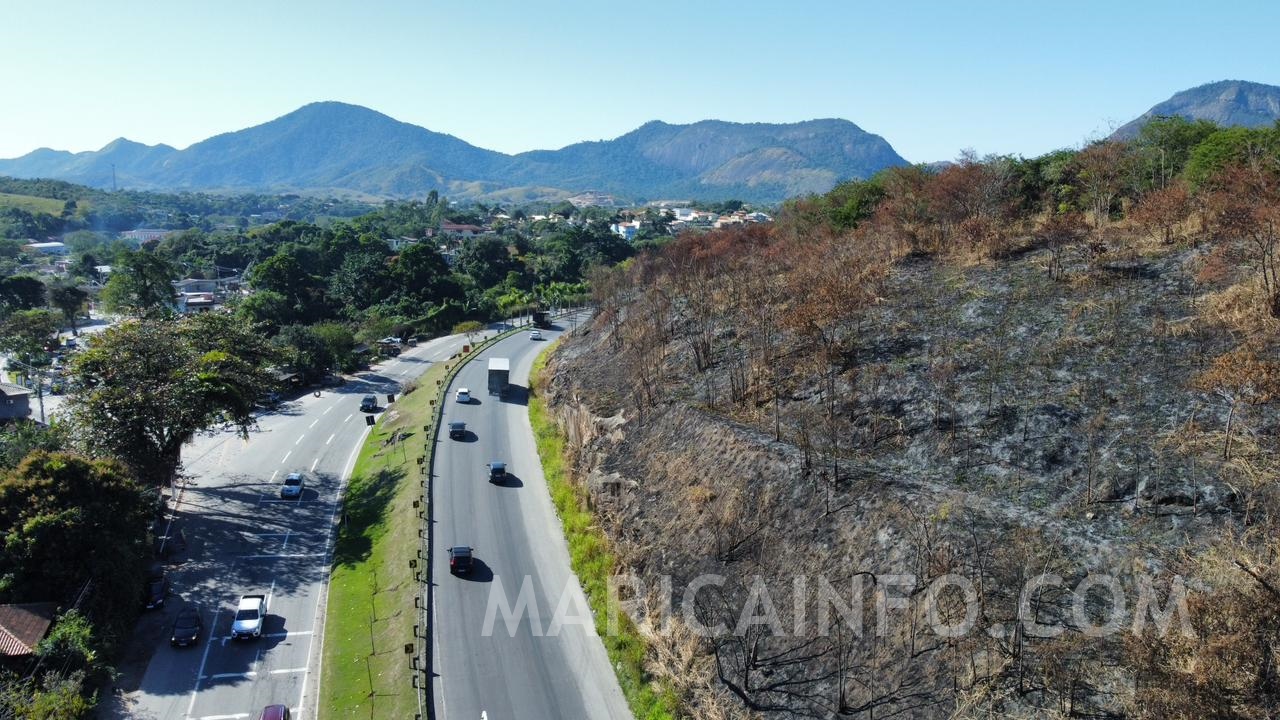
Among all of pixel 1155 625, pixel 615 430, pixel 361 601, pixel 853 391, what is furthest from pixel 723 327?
pixel 1155 625

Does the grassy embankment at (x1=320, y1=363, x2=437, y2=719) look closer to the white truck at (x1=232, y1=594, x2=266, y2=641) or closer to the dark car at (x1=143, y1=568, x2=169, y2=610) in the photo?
the white truck at (x1=232, y1=594, x2=266, y2=641)

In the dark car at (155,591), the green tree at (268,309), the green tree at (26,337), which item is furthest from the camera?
the green tree at (268,309)

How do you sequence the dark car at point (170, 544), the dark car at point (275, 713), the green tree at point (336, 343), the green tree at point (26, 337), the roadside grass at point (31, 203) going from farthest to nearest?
the roadside grass at point (31, 203), the green tree at point (336, 343), the green tree at point (26, 337), the dark car at point (170, 544), the dark car at point (275, 713)

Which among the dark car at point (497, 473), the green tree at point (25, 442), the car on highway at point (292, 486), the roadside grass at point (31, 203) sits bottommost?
the car on highway at point (292, 486)

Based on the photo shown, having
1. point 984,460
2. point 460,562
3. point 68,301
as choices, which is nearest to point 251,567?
Result: point 460,562

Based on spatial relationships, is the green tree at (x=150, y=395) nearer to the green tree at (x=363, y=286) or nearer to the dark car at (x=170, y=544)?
the dark car at (x=170, y=544)

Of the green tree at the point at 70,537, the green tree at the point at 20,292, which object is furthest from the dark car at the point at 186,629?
the green tree at the point at 20,292

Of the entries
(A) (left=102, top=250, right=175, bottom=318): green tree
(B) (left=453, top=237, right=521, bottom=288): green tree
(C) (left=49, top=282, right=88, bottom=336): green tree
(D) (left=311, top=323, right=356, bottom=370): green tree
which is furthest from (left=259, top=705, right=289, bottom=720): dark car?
(B) (left=453, top=237, right=521, bottom=288): green tree
